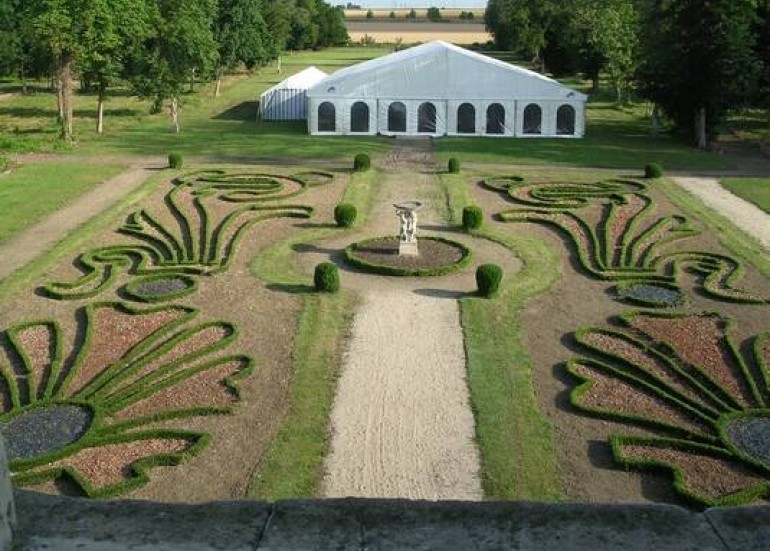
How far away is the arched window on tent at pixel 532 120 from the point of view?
46219 millimetres

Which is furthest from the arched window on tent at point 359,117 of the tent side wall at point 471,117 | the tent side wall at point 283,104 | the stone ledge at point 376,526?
the stone ledge at point 376,526

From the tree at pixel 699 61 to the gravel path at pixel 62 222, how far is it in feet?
84.2

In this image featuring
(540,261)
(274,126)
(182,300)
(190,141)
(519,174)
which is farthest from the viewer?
(274,126)

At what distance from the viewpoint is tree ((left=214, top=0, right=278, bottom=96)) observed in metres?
64.1

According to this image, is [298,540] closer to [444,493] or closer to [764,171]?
[444,493]

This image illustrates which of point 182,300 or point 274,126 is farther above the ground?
point 274,126

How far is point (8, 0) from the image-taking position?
227 ft

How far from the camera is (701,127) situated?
43.9 metres

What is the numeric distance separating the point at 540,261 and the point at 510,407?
913 cm

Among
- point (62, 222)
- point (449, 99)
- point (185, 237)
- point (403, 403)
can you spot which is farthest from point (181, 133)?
point (403, 403)

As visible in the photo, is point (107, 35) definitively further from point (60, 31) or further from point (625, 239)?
point (625, 239)

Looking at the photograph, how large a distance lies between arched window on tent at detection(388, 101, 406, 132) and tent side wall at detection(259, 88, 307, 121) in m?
8.73

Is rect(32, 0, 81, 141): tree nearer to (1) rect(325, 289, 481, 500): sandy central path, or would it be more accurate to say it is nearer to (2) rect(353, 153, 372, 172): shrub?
(2) rect(353, 153, 372, 172): shrub

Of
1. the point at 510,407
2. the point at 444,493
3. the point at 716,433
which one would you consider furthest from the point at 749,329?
the point at 444,493
